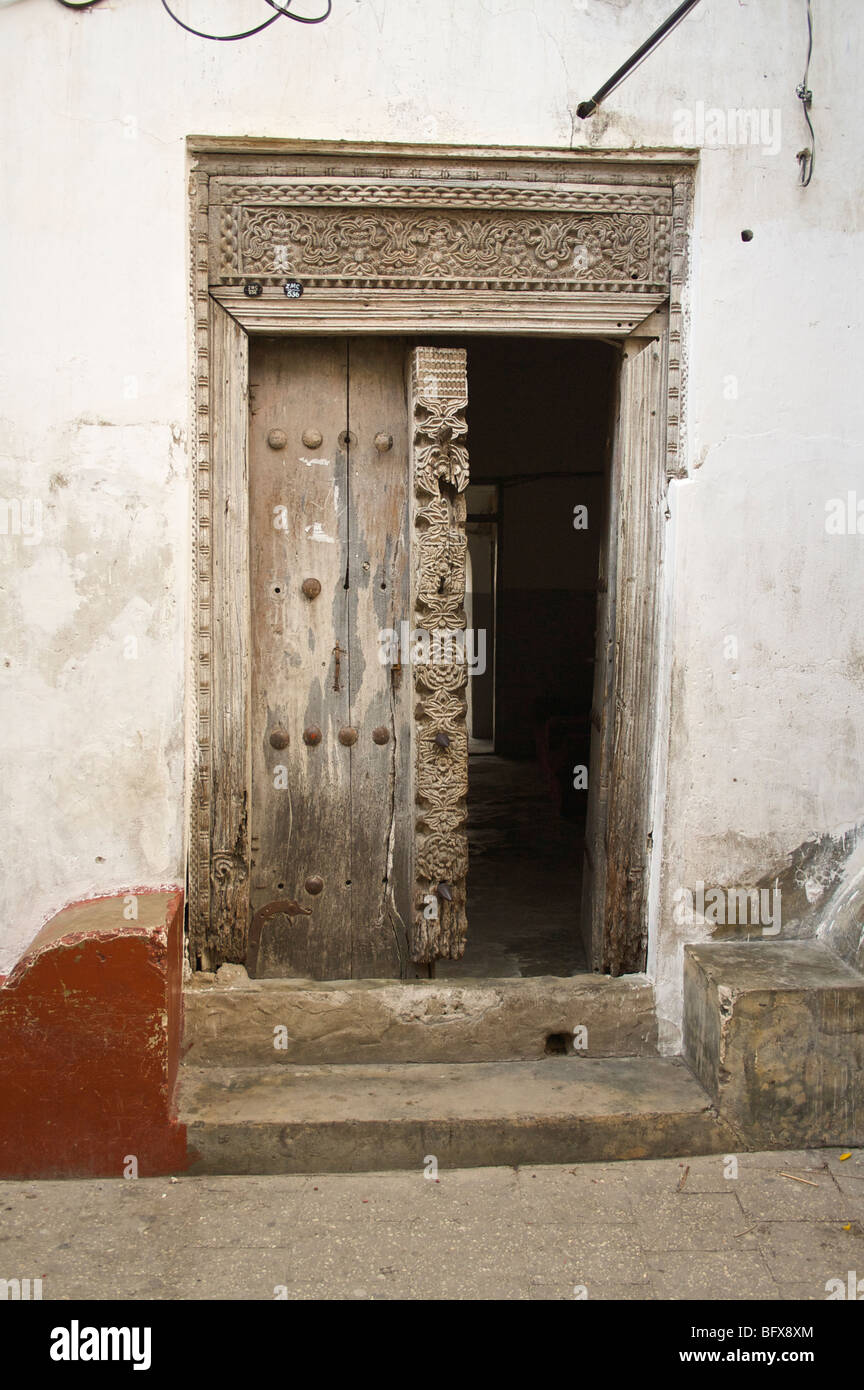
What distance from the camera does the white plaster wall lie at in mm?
3137

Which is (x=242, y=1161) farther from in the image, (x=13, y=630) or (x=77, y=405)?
(x=77, y=405)

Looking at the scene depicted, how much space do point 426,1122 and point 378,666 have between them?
1430mm

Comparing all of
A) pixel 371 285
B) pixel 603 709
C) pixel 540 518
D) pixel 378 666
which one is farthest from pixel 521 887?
pixel 540 518

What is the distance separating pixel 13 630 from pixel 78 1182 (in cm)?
161

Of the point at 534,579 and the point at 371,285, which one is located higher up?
the point at 371,285

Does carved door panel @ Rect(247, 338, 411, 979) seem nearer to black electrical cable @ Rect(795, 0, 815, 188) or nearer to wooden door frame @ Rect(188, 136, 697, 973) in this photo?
wooden door frame @ Rect(188, 136, 697, 973)

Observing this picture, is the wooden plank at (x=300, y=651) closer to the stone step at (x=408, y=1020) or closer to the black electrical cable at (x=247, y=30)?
the stone step at (x=408, y=1020)

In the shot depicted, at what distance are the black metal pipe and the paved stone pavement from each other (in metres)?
3.09

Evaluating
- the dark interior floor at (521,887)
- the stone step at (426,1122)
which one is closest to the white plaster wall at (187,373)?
the stone step at (426,1122)

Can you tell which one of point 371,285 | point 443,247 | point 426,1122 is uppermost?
point 443,247

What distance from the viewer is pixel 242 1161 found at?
302cm

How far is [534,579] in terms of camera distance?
9.07 metres

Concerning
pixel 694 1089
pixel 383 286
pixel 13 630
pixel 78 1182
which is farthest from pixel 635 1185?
pixel 383 286

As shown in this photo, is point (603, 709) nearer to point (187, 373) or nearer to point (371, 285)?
point (371, 285)
